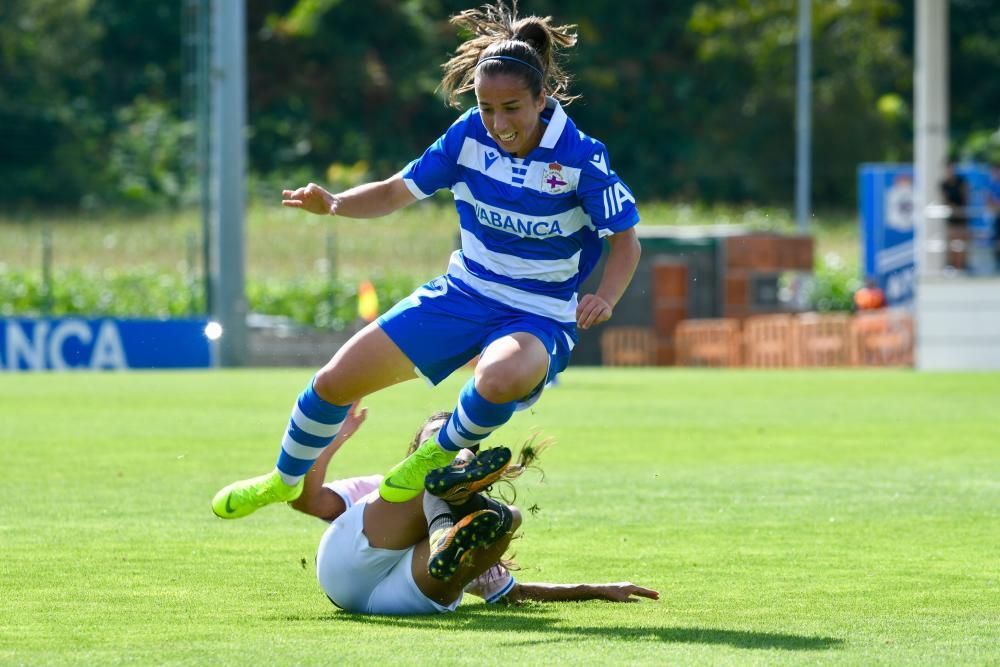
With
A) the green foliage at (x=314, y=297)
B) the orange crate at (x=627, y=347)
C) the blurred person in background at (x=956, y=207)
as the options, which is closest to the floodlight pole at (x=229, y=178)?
the green foliage at (x=314, y=297)

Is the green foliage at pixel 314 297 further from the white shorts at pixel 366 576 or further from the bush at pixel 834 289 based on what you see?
the white shorts at pixel 366 576

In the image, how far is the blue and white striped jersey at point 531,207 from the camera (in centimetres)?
669

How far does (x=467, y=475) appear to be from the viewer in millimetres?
6043

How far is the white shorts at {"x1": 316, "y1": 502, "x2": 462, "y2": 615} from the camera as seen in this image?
6445 millimetres

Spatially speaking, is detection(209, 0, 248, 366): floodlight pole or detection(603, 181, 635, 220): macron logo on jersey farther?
detection(209, 0, 248, 366): floodlight pole

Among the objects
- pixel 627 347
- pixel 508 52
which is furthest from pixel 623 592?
pixel 627 347

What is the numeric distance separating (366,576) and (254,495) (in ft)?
2.59

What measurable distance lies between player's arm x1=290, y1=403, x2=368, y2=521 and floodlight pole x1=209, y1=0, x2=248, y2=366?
74.0ft

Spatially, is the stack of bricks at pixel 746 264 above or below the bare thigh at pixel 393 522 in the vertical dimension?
above

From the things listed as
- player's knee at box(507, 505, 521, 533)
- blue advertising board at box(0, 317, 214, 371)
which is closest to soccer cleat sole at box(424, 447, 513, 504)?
player's knee at box(507, 505, 521, 533)

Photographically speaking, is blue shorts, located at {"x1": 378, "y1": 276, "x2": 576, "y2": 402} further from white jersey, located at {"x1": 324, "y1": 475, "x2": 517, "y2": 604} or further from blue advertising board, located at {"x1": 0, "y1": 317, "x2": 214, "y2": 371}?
blue advertising board, located at {"x1": 0, "y1": 317, "x2": 214, "y2": 371}

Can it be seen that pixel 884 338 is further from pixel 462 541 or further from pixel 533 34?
pixel 462 541

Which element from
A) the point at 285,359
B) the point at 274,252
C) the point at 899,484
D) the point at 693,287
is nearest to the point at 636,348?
the point at 693,287

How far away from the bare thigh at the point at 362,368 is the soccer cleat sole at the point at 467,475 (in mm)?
770
